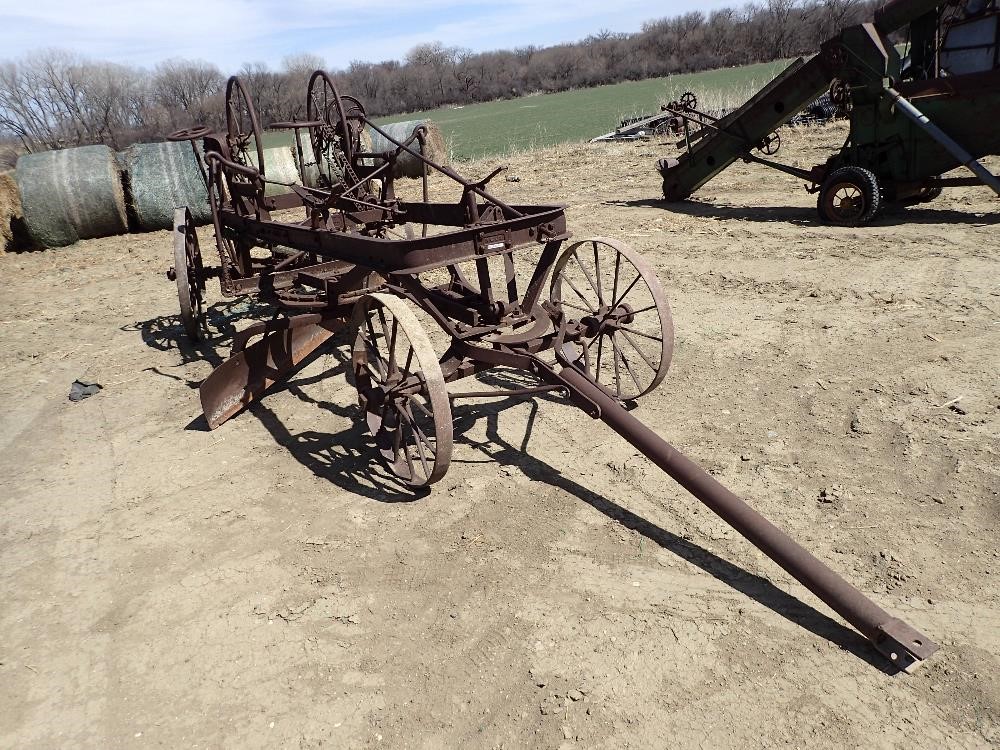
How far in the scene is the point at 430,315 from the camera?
4523 mm

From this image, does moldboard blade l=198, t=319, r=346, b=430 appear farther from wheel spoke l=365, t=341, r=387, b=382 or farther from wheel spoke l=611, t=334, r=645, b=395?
wheel spoke l=611, t=334, r=645, b=395

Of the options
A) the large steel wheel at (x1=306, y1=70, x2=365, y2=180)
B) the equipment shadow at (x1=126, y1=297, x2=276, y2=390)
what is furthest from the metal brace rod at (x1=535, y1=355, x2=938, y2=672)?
the equipment shadow at (x1=126, y1=297, x2=276, y2=390)

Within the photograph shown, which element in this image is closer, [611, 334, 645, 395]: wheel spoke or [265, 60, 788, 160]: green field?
[611, 334, 645, 395]: wheel spoke

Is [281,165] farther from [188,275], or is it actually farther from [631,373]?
[631,373]

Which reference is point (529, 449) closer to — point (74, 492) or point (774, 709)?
point (774, 709)

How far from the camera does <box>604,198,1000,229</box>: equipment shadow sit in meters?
7.90

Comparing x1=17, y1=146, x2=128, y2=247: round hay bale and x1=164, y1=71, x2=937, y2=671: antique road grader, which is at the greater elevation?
x1=17, y1=146, x2=128, y2=247: round hay bale

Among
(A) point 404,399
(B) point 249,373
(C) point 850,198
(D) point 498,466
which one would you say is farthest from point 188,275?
(C) point 850,198

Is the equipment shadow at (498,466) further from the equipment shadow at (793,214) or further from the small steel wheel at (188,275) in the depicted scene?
the equipment shadow at (793,214)

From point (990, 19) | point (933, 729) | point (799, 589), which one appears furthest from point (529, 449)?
point (990, 19)

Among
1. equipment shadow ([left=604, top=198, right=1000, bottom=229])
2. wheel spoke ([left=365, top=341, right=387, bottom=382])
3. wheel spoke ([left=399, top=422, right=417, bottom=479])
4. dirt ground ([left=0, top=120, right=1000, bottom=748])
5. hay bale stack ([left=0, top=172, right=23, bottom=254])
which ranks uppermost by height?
hay bale stack ([left=0, top=172, right=23, bottom=254])

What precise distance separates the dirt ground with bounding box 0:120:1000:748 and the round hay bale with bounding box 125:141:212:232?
6105 mm

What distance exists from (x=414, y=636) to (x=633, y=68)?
57.2 metres

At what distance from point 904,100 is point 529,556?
7117mm
